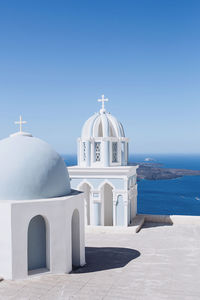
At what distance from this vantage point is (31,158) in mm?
10711

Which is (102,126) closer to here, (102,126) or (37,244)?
(102,126)

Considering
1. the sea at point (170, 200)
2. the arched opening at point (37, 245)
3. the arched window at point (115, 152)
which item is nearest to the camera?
the arched opening at point (37, 245)

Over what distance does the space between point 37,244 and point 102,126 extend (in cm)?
1065

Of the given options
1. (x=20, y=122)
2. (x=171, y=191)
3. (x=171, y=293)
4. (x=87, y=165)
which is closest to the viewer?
(x=171, y=293)

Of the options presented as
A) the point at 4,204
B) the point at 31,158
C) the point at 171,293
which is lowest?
the point at 171,293

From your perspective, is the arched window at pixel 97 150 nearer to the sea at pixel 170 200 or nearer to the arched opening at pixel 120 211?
the arched opening at pixel 120 211

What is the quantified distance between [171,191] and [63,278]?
68886 millimetres

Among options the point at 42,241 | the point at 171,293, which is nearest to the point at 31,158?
the point at 42,241

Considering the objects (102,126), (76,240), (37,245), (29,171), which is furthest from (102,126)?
(37,245)

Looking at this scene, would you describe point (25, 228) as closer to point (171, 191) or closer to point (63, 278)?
point (63, 278)

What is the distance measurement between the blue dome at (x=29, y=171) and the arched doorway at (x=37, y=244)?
0.88 m

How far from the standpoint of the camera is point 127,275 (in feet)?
36.1

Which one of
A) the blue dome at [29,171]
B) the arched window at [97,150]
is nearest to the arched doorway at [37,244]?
the blue dome at [29,171]

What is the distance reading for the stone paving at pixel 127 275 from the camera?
370 inches
